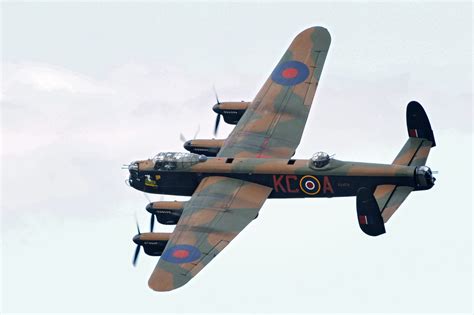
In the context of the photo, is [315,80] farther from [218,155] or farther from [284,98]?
[218,155]

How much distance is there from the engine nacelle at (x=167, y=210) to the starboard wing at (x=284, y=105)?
5.06 metres

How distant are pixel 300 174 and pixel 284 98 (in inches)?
280

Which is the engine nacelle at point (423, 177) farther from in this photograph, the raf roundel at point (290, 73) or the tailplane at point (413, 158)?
the raf roundel at point (290, 73)

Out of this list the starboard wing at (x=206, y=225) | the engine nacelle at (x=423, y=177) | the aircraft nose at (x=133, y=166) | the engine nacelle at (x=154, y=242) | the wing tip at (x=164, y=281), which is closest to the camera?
the wing tip at (x=164, y=281)

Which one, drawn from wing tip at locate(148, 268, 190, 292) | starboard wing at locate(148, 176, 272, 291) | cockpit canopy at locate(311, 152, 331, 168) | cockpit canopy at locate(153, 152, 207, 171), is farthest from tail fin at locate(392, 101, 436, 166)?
wing tip at locate(148, 268, 190, 292)

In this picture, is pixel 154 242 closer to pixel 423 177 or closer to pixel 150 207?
pixel 150 207

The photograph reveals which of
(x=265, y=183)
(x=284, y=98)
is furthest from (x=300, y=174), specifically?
(x=284, y=98)

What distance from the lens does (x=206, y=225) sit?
73562mm

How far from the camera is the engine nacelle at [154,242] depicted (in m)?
73.2

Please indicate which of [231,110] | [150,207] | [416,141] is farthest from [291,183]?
[231,110]

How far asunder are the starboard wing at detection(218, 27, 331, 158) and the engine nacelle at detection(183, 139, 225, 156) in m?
0.60

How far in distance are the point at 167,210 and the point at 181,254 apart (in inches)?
175

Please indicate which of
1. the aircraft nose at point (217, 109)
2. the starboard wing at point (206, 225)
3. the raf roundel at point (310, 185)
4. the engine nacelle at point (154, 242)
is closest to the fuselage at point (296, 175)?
the raf roundel at point (310, 185)

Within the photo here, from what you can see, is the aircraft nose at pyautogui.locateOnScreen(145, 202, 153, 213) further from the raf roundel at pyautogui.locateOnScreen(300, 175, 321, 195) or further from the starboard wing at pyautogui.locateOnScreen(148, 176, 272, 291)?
the raf roundel at pyautogui.locateOnScreen(300, 175, 321, 195)
